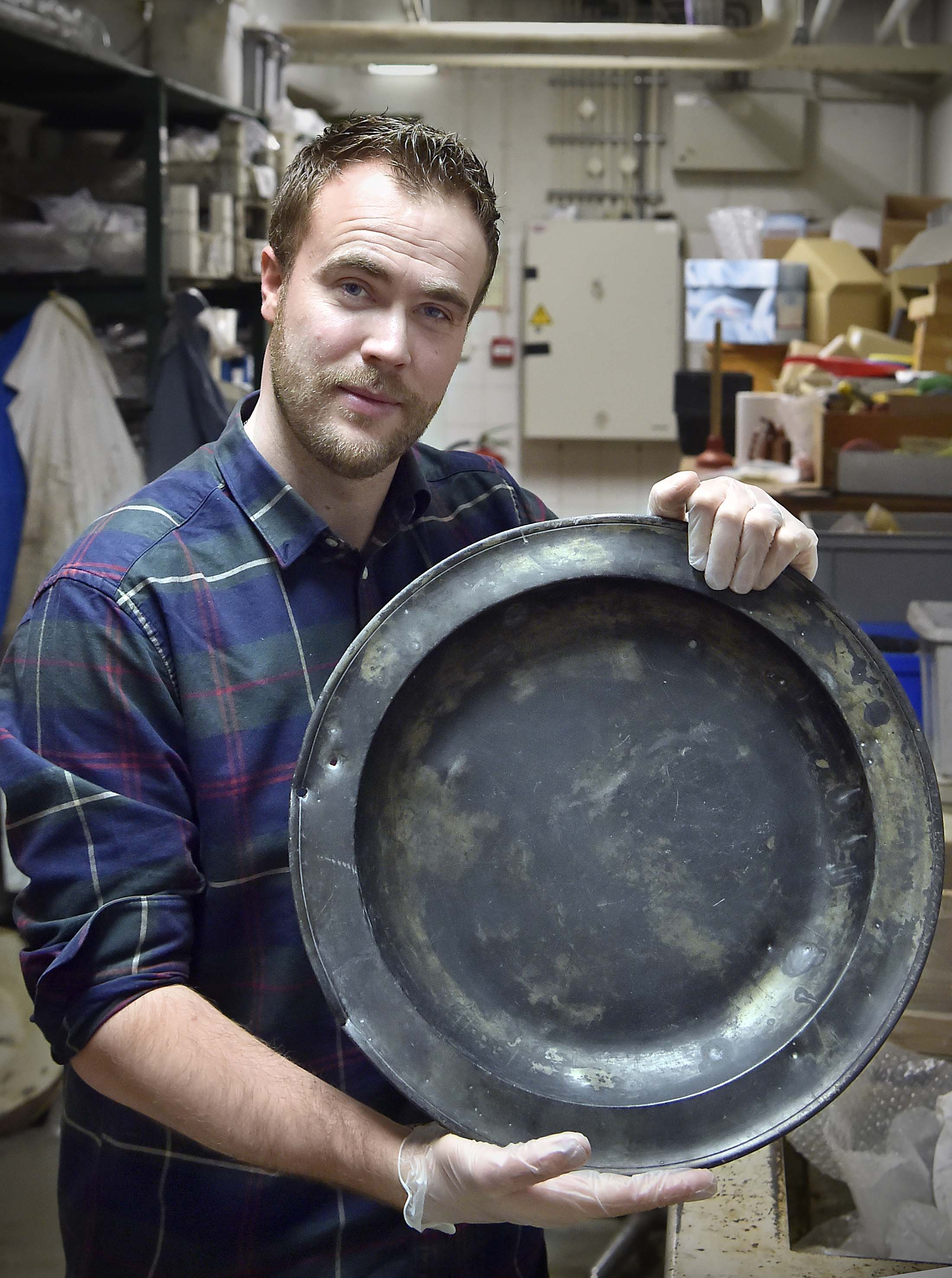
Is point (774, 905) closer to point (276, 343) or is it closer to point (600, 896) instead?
point (600, 896)

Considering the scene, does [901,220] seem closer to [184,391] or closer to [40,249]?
[184,391]

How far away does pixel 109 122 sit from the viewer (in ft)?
10.4

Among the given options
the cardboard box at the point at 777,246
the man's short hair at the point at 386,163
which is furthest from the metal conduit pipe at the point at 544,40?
the man's short hair at the point at 386,163

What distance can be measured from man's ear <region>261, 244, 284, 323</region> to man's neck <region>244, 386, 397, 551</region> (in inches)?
3.2

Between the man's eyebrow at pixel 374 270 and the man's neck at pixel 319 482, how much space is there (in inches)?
5.8

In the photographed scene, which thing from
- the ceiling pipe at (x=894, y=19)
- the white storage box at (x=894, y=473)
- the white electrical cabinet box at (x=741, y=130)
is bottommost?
the white storage box at (x=894, y=473)

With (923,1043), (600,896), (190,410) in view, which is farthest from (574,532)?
(190,410)

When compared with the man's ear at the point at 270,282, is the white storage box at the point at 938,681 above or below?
below

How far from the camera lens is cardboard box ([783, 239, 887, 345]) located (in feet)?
16.5

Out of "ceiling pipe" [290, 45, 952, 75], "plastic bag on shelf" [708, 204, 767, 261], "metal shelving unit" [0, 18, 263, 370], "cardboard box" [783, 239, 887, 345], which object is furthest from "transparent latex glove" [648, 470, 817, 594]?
"plastic bag on shelf" [708, 204, 767, 261]

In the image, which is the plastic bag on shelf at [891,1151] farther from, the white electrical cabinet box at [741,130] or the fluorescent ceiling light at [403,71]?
the fluorescent ceiling light at [403,71]

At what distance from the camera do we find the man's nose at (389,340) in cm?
99

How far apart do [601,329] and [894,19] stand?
2.06 meters

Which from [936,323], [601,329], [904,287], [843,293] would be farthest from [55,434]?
Answer: [601,329]
